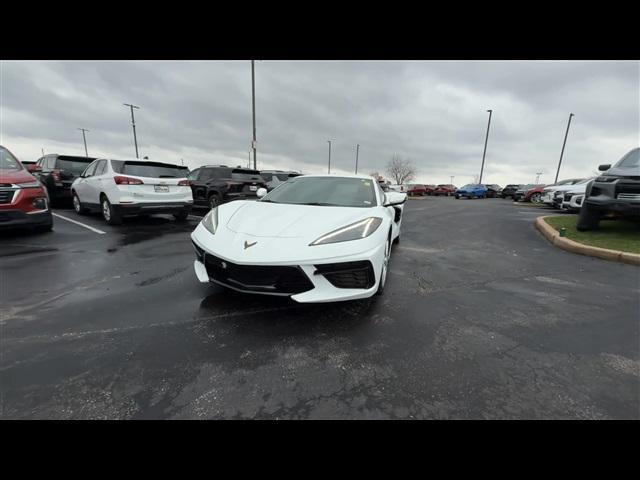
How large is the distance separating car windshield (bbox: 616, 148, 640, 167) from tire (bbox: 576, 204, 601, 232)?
1.10m

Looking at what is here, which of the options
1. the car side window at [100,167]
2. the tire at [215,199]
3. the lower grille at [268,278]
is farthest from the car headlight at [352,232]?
the tire at [215,199]

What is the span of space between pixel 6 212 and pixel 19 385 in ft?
16.4

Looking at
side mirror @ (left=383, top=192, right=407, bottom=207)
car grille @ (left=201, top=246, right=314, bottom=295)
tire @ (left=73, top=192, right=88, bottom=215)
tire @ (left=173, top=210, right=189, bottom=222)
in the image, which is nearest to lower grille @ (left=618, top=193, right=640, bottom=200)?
side mirror @ (left=383, top=192, right=407, bottom=207)

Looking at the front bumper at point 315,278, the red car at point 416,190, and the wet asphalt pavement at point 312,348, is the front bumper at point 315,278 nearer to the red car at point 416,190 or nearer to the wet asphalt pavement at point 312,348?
the wet asphalt pavement at point 312,348

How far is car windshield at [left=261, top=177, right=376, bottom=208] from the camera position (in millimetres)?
3469

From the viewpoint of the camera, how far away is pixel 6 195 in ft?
15.6

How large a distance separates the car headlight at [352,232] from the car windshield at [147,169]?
591 cm

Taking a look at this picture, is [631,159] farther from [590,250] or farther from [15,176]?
[15,176]

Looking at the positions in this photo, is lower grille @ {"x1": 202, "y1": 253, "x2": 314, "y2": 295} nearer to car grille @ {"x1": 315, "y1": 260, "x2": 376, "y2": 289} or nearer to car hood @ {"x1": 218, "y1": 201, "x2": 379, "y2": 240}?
car grille @ {"x1": 315, "y1": 260, "x2": 376, "y2": 289}

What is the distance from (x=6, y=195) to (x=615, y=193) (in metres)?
11.3

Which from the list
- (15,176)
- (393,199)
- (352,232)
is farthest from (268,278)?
(15,176)

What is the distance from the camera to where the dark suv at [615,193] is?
17.4 ft
